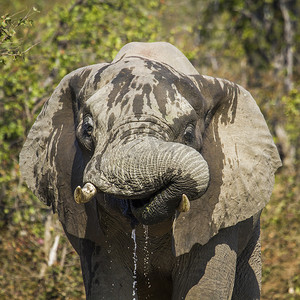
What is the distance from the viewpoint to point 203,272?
12.9 ft

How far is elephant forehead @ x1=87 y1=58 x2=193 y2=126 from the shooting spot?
3.40 metres

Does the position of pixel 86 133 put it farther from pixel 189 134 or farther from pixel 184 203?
pixel 184 203

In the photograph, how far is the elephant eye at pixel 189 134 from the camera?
3.53m

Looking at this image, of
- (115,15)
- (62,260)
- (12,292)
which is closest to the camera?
(12,292)

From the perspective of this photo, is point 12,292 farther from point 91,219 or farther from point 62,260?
point 91,219

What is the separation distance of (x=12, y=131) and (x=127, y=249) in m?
2.89

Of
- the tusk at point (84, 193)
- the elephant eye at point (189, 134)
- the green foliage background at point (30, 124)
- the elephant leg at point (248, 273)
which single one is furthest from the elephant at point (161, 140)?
the green foliage background at point (30, 124)

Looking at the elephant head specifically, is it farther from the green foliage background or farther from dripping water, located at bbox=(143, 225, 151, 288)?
the green foliage background

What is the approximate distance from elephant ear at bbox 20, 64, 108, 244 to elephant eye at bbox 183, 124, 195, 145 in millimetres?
554

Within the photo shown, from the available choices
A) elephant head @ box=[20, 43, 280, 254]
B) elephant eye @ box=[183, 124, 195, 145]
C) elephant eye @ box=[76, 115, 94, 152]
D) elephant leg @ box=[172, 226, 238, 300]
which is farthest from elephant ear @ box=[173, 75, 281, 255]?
elephant eye @ box=[76, 115, 94, 152]

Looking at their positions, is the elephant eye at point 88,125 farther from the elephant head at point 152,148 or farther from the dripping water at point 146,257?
the dripping water at point 146,257

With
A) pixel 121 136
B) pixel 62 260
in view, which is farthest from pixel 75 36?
pixel 121 136

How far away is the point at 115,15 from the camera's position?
7605 mm

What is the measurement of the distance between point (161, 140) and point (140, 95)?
0.30 m
